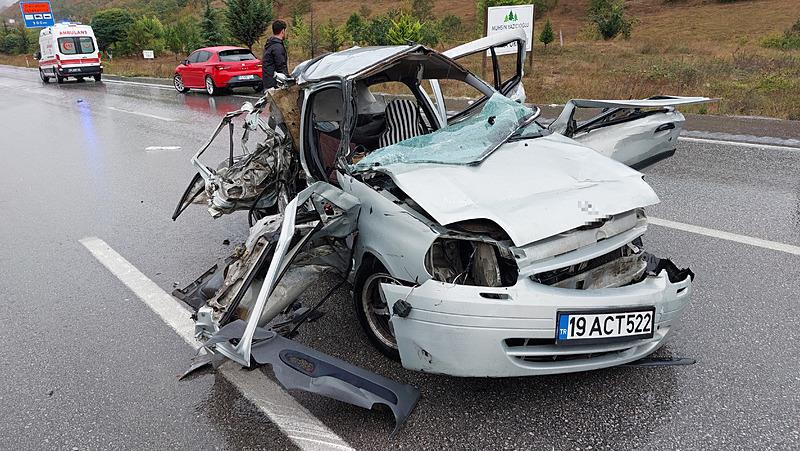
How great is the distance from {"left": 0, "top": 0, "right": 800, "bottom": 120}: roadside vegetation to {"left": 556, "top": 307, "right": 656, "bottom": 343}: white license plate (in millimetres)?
8579

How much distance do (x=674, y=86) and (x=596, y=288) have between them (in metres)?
11.6

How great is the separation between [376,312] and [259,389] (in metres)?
0.74

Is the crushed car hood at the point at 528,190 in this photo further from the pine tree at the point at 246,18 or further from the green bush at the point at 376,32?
the green bush at the point at 376,32

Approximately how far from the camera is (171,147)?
31.4 feet

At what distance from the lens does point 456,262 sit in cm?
288

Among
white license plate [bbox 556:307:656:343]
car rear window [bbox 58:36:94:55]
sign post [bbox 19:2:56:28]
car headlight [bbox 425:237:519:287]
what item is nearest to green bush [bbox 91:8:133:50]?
sign post [bbox 19:2:56:28]

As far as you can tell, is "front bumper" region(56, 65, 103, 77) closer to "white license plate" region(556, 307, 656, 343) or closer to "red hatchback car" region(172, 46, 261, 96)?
"red hatchback car" region(172, 46, 261, 96)

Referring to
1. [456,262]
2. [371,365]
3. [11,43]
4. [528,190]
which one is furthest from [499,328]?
[11,43]

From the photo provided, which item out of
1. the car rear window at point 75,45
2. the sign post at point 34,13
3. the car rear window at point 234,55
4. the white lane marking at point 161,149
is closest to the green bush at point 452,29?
the car rear window at point 75,45

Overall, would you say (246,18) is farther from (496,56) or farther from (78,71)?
(496,56)

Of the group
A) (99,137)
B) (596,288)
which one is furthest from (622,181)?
(99,137)

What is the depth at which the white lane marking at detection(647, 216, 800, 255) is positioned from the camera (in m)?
4.34

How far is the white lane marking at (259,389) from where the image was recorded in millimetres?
2543

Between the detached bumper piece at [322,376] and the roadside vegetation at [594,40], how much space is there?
30.8 ft
